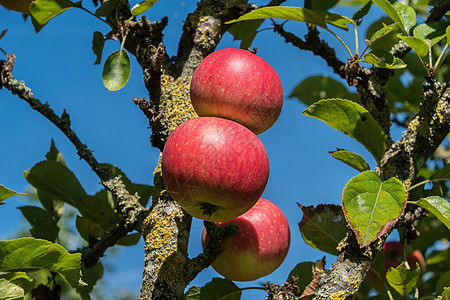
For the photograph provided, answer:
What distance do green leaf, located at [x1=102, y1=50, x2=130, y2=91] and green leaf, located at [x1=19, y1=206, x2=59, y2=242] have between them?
584 mm

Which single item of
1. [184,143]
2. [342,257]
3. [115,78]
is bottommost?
[342,257]

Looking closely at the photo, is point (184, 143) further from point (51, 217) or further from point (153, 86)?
point (51, 217)

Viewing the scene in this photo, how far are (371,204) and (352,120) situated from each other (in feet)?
0.87

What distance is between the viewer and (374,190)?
1136 mm

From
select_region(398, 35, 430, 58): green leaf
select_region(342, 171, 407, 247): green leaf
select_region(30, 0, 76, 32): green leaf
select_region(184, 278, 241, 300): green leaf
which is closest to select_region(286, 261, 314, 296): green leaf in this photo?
select_region(184, 278, 241, 300): green leaf

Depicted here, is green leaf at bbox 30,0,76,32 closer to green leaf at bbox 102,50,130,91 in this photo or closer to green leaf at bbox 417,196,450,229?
green leaf at bbox 102,50,130,91

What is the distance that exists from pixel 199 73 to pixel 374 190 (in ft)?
1.62

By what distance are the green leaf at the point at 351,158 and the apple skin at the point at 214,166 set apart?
0.23 meters

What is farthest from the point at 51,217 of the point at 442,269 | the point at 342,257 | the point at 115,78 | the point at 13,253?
the point at 442,269

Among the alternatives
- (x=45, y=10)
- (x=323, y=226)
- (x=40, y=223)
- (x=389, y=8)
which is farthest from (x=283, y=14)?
(x=40, y=223)

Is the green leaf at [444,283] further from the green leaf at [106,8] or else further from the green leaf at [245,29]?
the green leaf at [106,8]

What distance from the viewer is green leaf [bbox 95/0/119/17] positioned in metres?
1.45

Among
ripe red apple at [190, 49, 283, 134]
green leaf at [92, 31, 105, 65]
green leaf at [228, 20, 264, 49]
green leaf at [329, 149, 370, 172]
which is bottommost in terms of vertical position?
green leaf at [329, 149, 370, 172]

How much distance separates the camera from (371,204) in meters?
1.09
